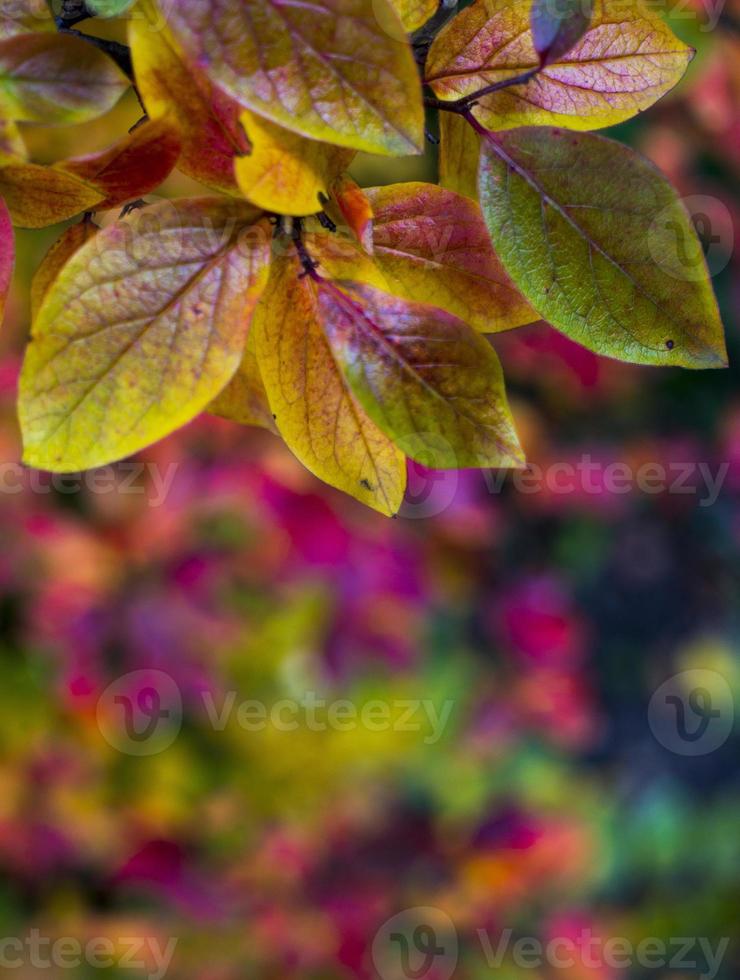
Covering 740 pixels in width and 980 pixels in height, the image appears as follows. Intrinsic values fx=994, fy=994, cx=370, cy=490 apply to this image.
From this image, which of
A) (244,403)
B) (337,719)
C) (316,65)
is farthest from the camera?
(337,719)

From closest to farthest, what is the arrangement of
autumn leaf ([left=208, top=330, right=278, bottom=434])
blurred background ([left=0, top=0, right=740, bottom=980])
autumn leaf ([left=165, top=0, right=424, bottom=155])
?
autumn leaf ([left=165, top=0, right=424, bottom=155]), autumn leaf ([left=208, top=330, right=278, bottom=434]), blurred background ([left=0, top=0, right=740, bottom=980])

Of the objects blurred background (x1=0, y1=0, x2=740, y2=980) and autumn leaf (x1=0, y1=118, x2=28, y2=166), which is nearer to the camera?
autumn leaf (x1=0, y1=118, x2=28, y2=166)

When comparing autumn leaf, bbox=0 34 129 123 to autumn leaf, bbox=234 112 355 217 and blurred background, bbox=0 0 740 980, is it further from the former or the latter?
blurred background, bbox=0 0 740 980

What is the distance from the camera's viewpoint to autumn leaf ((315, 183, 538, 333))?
1.07ft

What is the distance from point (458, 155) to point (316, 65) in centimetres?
9

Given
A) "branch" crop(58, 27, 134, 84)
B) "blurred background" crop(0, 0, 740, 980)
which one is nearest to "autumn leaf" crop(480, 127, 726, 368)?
"branch" crop(58, 27, 134, 84)

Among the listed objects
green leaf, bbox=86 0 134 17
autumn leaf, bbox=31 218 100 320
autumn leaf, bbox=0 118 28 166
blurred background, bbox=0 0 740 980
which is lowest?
blurred background, bbox=0 0 740 980

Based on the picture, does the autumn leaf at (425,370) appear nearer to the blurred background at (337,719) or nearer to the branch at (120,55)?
the branch at (120,55)

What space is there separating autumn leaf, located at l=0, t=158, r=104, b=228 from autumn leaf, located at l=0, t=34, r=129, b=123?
15 mm

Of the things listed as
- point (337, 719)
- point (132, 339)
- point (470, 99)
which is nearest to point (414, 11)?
point (470, 99)

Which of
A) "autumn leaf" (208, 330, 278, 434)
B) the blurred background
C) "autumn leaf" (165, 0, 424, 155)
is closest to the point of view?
"autumn leaf" (165, 0, 424, 155)

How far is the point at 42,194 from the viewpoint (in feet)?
0.99

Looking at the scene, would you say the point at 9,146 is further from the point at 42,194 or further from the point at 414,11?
the point at 414,11

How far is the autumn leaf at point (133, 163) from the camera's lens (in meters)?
0.28
